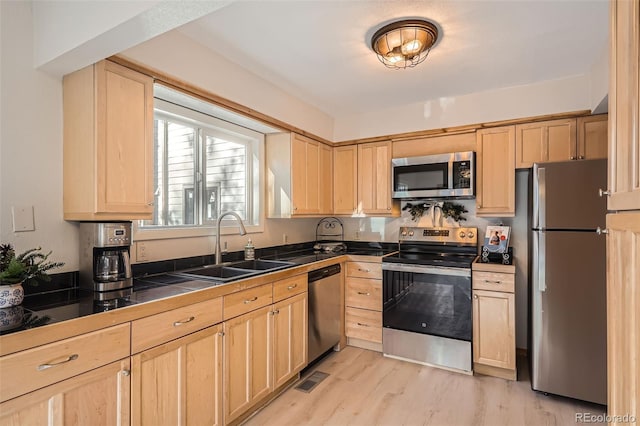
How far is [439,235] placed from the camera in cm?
345

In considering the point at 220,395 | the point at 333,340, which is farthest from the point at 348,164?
the point at 220,395

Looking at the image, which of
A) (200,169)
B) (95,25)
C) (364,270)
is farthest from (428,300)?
(95,25)

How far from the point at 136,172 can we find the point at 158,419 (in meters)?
1.25

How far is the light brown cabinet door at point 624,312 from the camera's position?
34.3 inches

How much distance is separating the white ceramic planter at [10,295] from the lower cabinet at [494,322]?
291cm

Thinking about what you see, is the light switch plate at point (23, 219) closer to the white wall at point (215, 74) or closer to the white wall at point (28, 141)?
the white wall at point (28, 141)

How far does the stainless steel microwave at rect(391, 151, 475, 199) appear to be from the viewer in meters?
3.09

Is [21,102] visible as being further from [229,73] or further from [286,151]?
[286,151]

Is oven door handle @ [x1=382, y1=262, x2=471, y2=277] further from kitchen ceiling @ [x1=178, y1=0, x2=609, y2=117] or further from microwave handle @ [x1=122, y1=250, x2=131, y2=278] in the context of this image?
microwave handle @ [x1=122, y1=250, x2=131, y2=278]

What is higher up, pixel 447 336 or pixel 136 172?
pixel 136 172

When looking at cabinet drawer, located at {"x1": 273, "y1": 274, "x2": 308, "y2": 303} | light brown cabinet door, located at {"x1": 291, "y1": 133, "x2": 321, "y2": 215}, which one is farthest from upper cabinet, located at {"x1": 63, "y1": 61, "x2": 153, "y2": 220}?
light brown cabinet door, located at {"x1": 291, "y1": 133, "x2": 321, "y2": 215}

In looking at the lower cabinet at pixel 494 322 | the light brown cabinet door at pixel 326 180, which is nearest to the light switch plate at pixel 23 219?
the light brown cabinet door at pixel 326 180

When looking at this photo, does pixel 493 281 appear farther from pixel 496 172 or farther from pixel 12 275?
pixel 12 275

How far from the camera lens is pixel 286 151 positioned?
3221 millimetres
